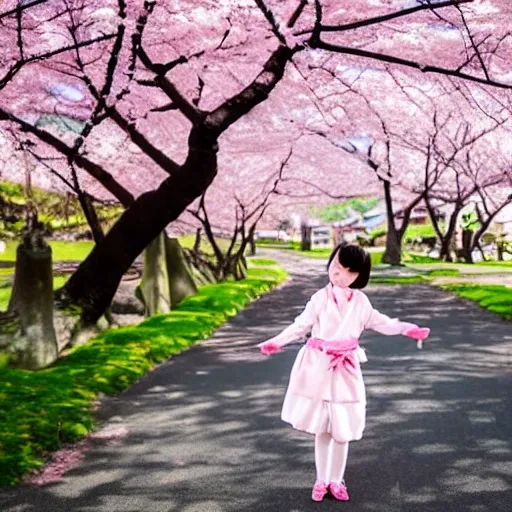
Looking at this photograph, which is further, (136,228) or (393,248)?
(393,248)

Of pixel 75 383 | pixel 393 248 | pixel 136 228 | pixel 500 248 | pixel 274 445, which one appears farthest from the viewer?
pixel 500 248

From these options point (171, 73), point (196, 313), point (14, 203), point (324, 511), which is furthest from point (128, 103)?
point (14, 203)

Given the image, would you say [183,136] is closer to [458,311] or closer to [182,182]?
[458,311]

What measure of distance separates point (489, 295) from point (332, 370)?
52.5 ft

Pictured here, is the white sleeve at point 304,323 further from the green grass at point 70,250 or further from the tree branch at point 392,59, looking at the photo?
the green grass at point 70,250

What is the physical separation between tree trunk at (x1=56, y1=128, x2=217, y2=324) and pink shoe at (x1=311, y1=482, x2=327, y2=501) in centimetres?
588

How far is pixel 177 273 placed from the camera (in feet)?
63.4

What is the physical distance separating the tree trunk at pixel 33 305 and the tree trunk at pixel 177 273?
7715 mm

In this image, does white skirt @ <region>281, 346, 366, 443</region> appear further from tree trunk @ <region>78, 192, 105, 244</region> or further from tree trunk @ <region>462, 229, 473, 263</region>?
tree trunk @ <region>462, 229, 473, 263</region>

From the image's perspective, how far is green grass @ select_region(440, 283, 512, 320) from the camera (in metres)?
17.0

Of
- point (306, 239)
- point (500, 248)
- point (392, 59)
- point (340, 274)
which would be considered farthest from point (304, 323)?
point (306, 239)

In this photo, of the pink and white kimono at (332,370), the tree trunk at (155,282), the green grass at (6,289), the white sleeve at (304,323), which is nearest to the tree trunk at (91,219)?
the tree trunk at (155,282)

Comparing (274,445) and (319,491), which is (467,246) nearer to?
(274,445)

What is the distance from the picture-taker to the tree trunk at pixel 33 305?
1045 cm
